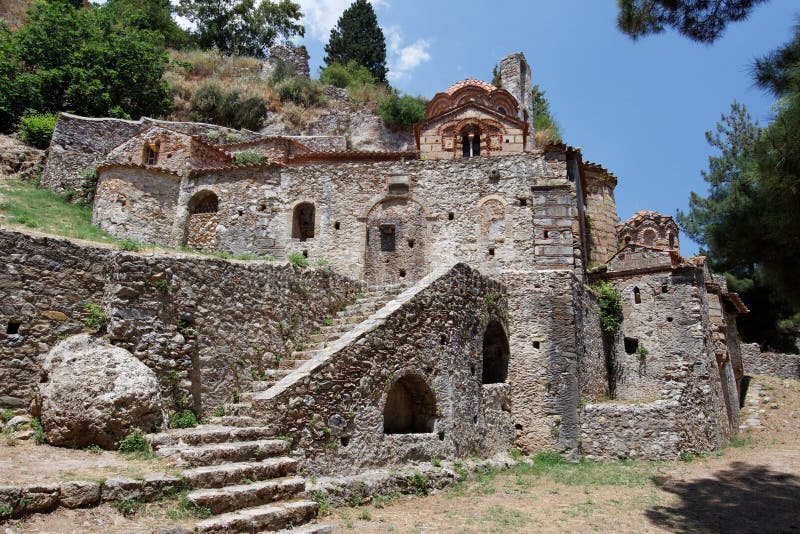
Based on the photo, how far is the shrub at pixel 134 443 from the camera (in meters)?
7.36

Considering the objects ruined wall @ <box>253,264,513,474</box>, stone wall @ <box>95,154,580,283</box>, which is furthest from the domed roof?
ruined wall @ <box>253,264,513,474</box>

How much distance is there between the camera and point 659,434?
1380 centimetres

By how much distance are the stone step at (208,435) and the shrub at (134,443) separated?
0.25 feet

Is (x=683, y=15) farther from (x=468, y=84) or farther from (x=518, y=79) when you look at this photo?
(x=518, y=79)

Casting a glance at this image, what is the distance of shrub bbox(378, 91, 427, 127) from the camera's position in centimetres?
3634

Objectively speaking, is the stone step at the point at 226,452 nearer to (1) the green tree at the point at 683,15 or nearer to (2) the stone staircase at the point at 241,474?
(2) the stone staircase at the point at 241,474

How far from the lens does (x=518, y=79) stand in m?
35.6

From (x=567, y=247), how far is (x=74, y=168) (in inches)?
750

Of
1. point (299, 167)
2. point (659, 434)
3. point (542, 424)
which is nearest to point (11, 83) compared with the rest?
point (299, 167)

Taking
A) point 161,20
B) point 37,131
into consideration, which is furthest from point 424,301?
point 161,20

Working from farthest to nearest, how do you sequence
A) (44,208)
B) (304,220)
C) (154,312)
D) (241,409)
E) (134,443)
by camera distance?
(304,220) < (44,208) < (154,312) < (241,409) < (134,443)

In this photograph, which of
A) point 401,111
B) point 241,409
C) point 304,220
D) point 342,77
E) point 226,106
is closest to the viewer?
point 241,409

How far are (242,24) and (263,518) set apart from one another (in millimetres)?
52150

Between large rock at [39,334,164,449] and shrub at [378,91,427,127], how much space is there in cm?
3046
